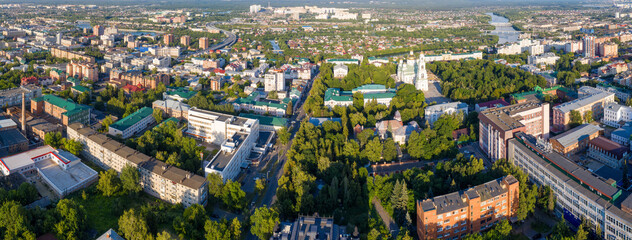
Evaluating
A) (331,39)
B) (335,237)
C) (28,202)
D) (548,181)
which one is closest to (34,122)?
(28,202)

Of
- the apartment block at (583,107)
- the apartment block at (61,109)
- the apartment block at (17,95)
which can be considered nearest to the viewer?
the apartment block at (583,107)

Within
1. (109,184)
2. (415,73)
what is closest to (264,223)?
(109,184)

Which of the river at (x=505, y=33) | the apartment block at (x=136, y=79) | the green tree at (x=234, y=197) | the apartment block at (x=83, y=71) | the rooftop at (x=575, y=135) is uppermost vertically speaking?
the river at (x=505, y=33)

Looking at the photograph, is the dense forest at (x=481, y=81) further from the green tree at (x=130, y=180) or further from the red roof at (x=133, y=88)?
the red roof at (x=133, y=88)

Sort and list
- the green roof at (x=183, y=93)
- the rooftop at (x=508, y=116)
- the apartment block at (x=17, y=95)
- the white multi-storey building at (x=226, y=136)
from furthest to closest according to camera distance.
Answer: the green roof at (x=183, y=93), the apartment block at (x=17, y=95), the rooftop at (x=508, y=116), the white multi-storey building at (x=226, y=136)

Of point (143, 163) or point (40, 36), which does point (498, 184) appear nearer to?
point (143, 163)

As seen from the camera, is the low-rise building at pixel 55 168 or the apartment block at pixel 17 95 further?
the apartment block at pixel 17 95

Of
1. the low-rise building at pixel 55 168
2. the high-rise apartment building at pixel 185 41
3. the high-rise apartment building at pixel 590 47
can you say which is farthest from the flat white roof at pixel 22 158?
the high-rise apartment building at pixel 590 47

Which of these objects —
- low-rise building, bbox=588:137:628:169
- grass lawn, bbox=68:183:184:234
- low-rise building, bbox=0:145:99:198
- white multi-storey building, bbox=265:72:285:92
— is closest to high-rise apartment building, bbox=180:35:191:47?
white multi-storey building, bbox=265:72:285:92
